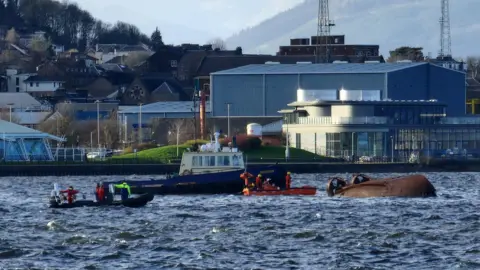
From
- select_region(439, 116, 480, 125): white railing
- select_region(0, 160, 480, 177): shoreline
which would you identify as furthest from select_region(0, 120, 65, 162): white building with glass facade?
select_region(439, 116, 480, 125): white railing

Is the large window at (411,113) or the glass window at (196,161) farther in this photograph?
the large window at (411,113)

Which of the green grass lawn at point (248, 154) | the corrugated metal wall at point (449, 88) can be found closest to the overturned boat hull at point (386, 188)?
the green grass lawn at point (248, 154)

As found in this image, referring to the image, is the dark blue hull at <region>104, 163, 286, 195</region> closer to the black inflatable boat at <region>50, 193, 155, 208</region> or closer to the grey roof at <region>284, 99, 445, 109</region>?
the black inflatable boat at <region>50, 193, 155, 208</region>

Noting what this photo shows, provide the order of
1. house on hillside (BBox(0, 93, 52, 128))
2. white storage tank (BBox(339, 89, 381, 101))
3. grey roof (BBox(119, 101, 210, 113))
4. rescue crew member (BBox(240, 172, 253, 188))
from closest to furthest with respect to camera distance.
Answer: rescue crew member (BBox(240, 172, 253, 188))
white storage tank (BBox(339, 89, 381, 101))
grey roof (BBox(119, 101, 210, 113))
house on hillside (BBox(0, 93, 52, 128))

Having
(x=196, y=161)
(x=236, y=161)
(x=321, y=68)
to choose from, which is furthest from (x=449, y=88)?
(x=196, y=161)

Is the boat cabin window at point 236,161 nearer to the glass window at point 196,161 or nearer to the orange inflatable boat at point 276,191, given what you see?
the glass window at point 196,161

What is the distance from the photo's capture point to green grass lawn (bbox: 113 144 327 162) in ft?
420

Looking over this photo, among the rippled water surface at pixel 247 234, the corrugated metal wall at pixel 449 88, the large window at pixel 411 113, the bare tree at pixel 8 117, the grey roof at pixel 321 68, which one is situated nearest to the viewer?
the rippled water surface at pixel 247 234

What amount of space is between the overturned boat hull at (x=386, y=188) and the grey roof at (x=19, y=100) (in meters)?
114

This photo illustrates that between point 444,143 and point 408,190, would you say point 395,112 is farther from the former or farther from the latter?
point 408,190

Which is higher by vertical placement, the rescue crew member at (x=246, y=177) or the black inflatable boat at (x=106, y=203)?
the rescue crew member at (x=246, y=177)

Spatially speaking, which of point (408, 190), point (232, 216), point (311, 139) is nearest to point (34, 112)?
point (311, 139)

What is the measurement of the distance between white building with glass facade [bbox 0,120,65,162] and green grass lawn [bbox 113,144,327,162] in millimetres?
6237

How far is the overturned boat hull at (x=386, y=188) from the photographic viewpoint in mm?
78812
